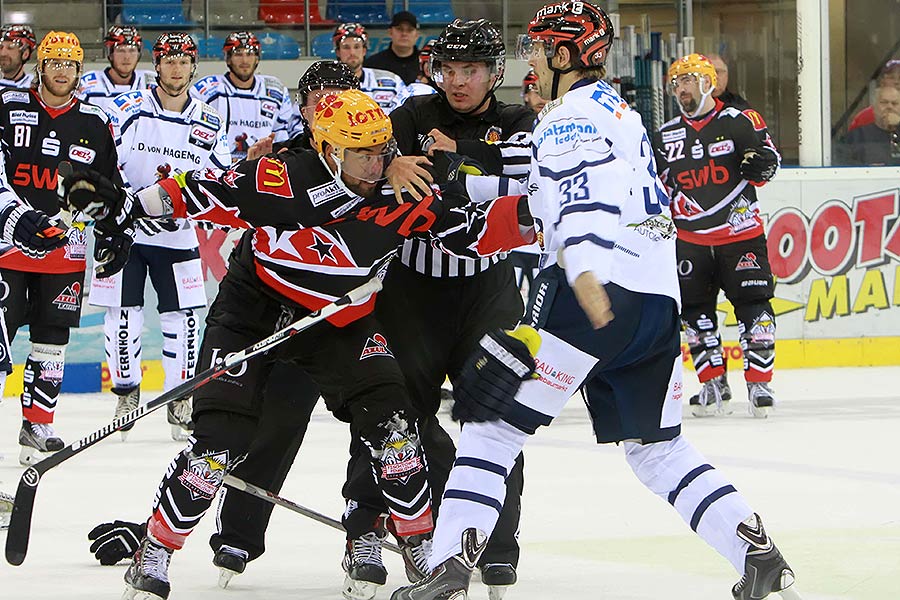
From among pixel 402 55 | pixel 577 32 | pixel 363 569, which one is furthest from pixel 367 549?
pixel 402 55

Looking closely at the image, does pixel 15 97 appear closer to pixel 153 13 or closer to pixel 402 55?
pixel 402 55

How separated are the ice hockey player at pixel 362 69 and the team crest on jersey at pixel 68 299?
275cm

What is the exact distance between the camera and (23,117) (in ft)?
18.2

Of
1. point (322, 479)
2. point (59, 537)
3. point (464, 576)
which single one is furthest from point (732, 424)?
point (464, 576)

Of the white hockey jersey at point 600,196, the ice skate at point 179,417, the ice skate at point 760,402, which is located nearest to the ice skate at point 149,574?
the white hockey jersey at point 600,196

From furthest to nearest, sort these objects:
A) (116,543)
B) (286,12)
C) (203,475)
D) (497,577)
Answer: (286,12) → (116,543) → (497,577) → (203,475)

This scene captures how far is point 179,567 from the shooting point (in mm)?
3855

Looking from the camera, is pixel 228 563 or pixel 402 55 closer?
pixel 228 563

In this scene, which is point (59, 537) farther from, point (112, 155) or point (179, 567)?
point (112, 155)

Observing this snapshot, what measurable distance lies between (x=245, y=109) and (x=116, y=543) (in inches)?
174

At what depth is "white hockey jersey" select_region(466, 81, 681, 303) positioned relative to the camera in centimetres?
295

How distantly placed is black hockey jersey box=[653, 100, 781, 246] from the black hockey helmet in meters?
3.31

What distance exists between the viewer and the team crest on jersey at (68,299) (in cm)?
558

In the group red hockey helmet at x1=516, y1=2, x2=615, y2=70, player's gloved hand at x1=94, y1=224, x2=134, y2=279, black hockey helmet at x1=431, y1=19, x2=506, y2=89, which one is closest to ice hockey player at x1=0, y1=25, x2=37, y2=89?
player's gloved hand at x1=94, y1=224, x2=134, y2=279
